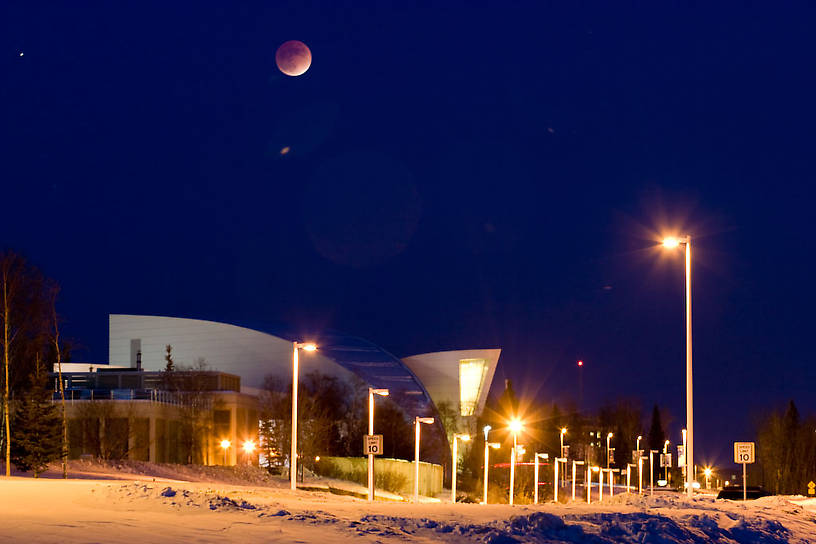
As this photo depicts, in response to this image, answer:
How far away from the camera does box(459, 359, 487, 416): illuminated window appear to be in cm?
11838

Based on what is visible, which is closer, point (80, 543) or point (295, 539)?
point (80, 543)

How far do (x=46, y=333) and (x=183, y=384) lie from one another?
27783mm

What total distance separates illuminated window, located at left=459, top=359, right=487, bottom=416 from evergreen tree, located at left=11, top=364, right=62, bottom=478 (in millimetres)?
77528

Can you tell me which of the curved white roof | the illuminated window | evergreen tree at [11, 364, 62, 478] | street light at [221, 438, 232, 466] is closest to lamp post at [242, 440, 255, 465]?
street light at [221, 438, 232, 466]

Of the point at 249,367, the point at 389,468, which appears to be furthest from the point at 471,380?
the point at 389,468

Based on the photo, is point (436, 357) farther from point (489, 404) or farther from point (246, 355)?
point (246, 355)

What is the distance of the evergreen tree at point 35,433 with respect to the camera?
139 feet

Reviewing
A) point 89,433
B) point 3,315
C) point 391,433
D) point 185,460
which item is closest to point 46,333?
point 3,315

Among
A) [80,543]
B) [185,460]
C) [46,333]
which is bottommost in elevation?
[185,460]

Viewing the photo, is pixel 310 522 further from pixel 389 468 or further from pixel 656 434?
pixel 656 434

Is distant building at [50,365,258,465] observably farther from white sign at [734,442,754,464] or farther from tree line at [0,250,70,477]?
white sign at [734,442,754,464]

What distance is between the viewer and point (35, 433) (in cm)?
4266

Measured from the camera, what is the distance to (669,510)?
25.1 m

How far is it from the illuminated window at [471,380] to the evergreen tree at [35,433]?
77528 mm
